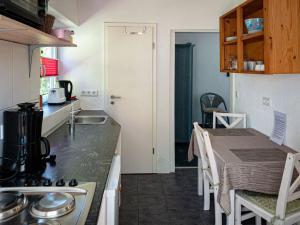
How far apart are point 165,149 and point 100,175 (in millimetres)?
2782

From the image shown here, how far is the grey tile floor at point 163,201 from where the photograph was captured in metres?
3.00

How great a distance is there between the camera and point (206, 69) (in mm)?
6457

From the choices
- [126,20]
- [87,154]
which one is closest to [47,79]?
[126,20]

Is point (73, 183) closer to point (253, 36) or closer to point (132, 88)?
point (253, 36)

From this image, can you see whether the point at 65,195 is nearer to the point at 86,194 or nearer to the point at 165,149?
the point at 86,194

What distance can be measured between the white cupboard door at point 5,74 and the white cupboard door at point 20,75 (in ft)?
0.32

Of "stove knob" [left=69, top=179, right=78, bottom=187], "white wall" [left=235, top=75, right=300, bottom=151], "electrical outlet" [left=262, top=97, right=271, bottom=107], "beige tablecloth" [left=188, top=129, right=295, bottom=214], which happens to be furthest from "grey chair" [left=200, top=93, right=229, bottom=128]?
"stove knob" [left=69, top=179, right=78, bottom=187]

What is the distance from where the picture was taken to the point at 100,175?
169 centimetres

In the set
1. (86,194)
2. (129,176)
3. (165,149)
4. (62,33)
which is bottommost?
(129,176)

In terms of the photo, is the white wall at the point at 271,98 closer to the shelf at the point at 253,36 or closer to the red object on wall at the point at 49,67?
the shelf at the point at 253,36

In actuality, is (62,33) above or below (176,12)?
below

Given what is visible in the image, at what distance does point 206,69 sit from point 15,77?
15.3 feet

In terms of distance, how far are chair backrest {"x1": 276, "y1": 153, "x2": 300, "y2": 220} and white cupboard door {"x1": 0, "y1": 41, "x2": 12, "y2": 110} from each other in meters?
1.86

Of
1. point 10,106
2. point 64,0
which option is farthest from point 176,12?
point 10,106
